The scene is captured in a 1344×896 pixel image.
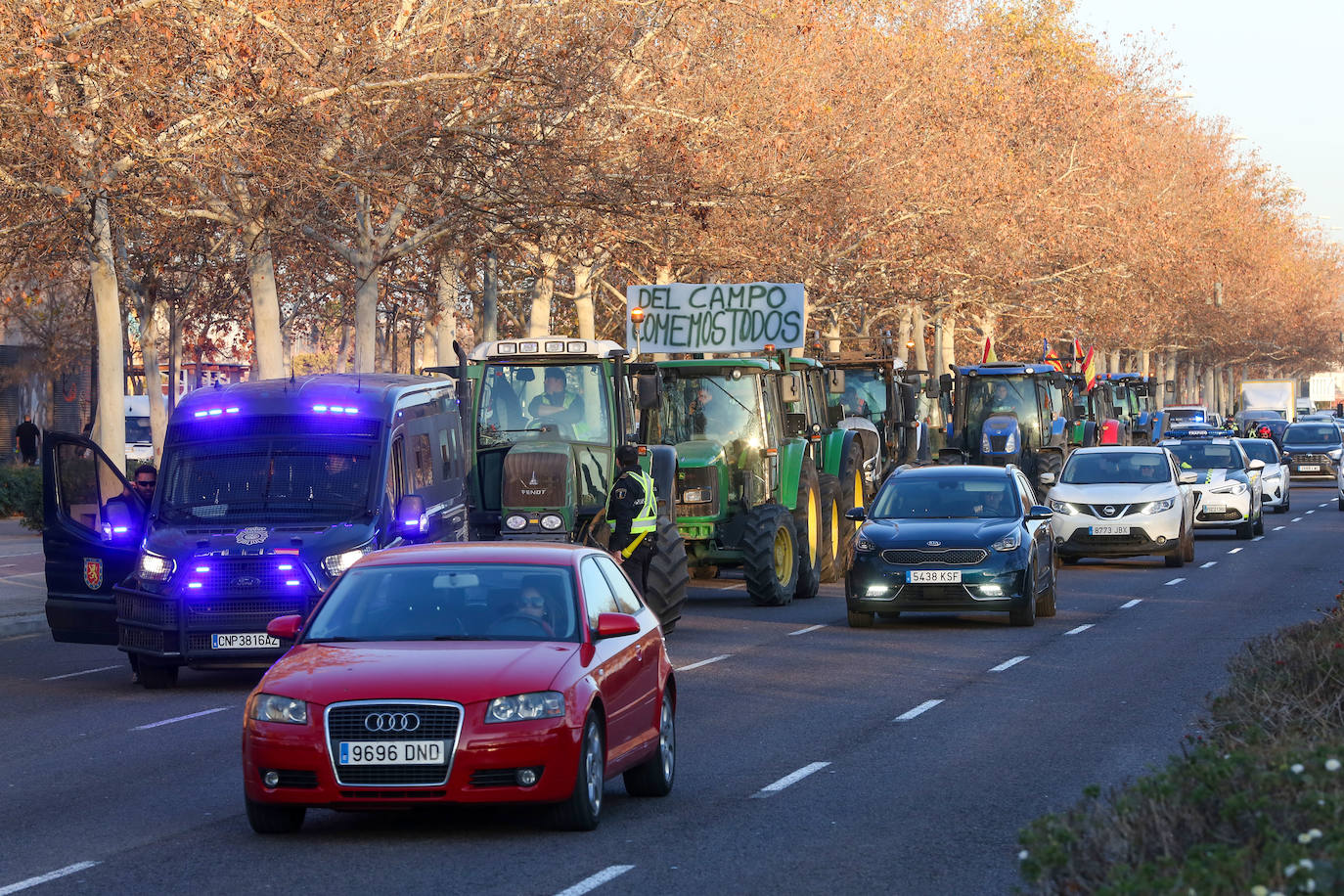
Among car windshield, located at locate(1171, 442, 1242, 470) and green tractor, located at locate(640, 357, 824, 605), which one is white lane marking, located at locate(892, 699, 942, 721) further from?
car windshield, located at locate(1171, 442, 1242, 470)

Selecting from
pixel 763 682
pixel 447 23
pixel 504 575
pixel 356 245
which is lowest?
pixel 763 682

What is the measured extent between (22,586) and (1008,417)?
60.6 ft

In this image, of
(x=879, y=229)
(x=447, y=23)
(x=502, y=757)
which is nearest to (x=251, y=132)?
(x=447, y=23)

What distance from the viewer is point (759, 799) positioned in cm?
1050

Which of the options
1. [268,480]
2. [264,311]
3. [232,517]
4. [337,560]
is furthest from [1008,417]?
[337,560]

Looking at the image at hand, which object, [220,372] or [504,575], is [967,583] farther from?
[220,372]

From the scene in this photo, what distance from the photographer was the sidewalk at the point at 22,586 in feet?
72.2

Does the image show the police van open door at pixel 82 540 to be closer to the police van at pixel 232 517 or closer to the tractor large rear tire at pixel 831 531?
the police van at pixel 232 517

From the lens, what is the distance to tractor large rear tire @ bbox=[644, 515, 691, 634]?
64.7 feet

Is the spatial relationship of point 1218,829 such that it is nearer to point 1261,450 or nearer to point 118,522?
point 118,522

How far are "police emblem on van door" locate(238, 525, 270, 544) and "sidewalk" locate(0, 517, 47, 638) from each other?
5.95 metres

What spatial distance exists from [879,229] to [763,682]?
34.0 meters

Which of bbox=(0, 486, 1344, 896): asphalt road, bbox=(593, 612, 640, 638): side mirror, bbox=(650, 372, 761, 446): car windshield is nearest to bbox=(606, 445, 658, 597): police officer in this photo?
bbox=(0, 486, 1344, 896): asphalt road

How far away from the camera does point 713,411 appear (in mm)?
23562
